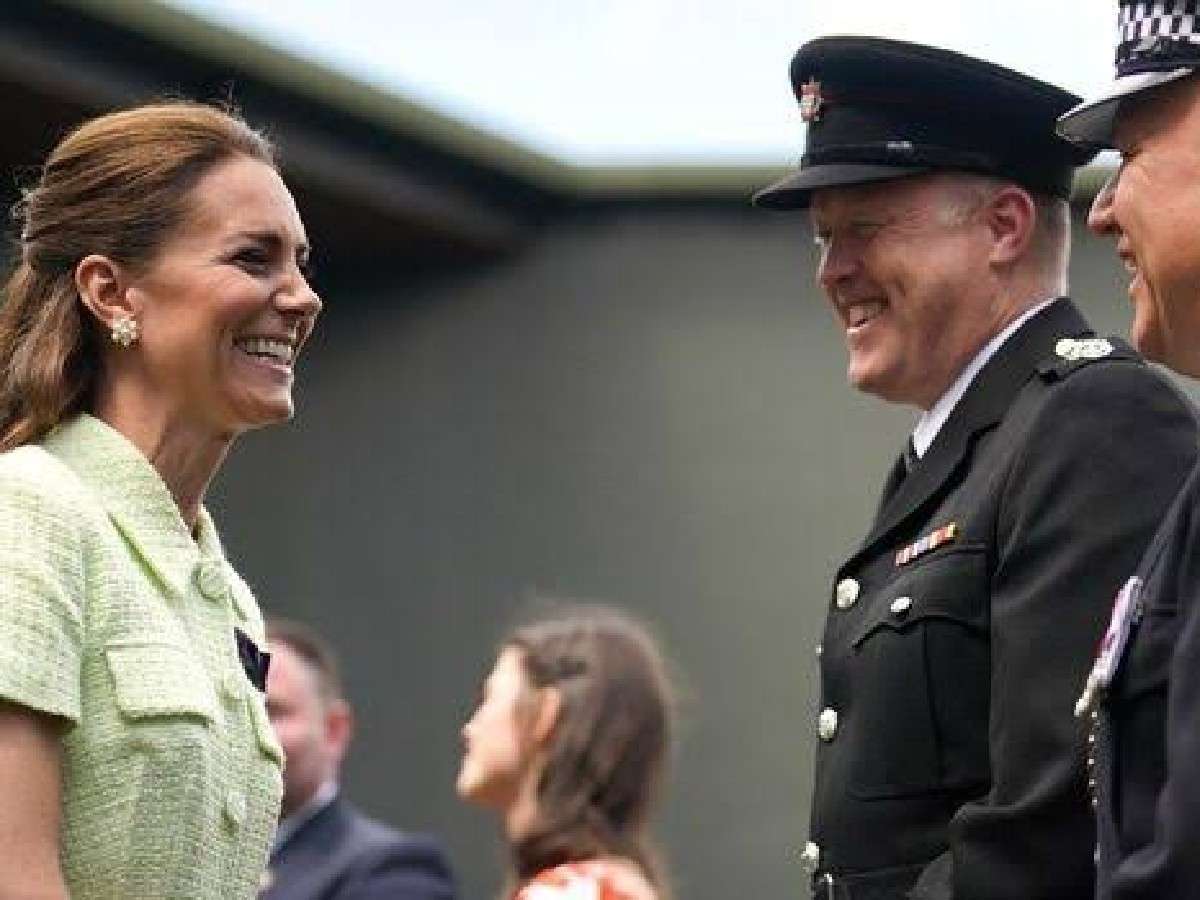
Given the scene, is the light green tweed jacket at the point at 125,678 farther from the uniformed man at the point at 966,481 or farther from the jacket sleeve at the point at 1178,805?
the jacket sleeve at the point at 1178,805

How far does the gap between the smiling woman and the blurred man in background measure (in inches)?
102

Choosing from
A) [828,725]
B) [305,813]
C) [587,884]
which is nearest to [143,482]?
[828,725]

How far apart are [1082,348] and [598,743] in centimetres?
145

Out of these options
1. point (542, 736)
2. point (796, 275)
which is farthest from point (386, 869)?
point (796, 275)

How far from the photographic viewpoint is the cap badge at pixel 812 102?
3.86 metres

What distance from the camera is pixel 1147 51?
295 cm

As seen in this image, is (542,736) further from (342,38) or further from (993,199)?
(342,38)

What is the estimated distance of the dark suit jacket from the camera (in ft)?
19.7

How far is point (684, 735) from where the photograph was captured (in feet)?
25.9

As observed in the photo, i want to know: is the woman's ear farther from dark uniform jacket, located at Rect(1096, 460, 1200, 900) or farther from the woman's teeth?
dark uniform jacket, located at Rect(1096, 460, 1200, 900)

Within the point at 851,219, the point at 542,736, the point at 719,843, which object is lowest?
the point at 719,843

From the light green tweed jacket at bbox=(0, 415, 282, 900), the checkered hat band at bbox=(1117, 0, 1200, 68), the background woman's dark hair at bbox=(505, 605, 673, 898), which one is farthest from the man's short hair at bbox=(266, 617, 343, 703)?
the checkered hat band at bbox=(1117, 0, 1200, 68)

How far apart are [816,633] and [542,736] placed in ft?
10.4

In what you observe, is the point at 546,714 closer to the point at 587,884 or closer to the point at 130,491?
the point at 587,884
